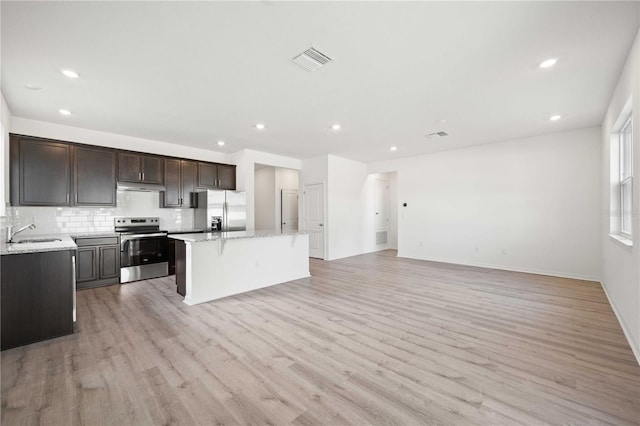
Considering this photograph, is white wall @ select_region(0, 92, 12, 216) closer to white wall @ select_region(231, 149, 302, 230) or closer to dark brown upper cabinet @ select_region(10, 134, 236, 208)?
dark brown upper cabinet @ select_region(10, 134, 236, 208)

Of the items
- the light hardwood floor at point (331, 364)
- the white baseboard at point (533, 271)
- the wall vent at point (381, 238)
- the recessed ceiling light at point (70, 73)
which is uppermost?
the recessed ceiling light at point (70, 73)

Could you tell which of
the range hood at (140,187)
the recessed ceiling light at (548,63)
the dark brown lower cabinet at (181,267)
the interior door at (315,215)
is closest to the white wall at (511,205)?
the interior door at (315,215)

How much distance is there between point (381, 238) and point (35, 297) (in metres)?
8.01

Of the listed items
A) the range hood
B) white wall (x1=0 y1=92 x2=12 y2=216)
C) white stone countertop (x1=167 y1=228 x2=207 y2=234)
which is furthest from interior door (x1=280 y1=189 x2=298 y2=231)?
white wall (x1=0 y1=92 x2=12 y2=216)

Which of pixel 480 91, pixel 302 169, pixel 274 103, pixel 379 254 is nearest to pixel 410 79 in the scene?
pixel 480 91

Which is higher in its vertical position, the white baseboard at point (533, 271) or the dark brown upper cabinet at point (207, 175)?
the dark brown upper cabinet at point (207, 175)

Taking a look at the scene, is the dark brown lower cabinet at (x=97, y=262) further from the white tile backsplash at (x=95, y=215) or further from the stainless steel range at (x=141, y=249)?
the white tile backsplash at (x=95, y=215)

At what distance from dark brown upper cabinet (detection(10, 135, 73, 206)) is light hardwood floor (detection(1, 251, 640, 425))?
1.82m

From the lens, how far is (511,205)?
575cm

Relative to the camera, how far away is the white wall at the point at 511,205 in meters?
4.97

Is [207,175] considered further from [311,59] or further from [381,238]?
[381,238]

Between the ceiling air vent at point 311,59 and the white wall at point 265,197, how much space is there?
19.6ft

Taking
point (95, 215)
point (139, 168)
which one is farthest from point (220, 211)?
A: point (95, 215)

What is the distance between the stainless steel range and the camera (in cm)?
478
